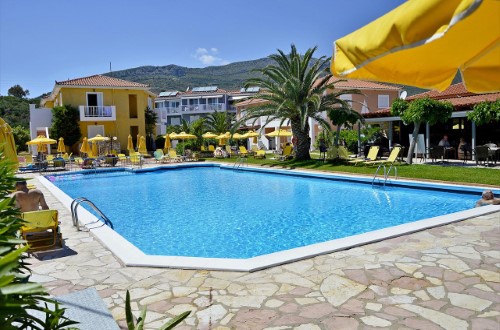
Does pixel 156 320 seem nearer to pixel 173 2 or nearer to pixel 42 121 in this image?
pixel 173 2

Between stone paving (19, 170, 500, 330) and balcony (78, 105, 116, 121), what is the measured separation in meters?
28.2

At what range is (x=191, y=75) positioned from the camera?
157375 mm

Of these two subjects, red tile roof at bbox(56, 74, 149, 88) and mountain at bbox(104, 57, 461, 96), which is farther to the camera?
mountain at bbox(104, 57, 461, 96)

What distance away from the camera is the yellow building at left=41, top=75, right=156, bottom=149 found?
1280 inches

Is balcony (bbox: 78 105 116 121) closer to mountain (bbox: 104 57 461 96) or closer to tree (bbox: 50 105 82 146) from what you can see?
tree (bbox: 50 105 82 146)

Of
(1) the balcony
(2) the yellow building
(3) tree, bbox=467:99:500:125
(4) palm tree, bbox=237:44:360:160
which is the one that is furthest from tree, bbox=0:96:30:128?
(3) tree, bbox=467:99:500:125

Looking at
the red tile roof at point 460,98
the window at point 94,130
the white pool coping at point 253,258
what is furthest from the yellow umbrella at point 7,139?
the window at point 94,130

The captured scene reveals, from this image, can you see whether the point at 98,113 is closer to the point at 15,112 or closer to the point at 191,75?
the point at 15,112

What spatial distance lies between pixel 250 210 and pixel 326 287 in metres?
7.12

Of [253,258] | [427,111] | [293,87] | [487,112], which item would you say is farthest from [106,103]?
[253,258]

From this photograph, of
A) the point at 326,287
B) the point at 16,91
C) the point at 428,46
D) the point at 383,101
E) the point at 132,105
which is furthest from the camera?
the point at 16,91

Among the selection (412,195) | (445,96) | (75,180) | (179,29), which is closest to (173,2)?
(179,29)

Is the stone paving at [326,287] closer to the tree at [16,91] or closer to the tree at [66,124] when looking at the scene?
the tree at [66,124]

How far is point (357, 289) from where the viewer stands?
4418mm
